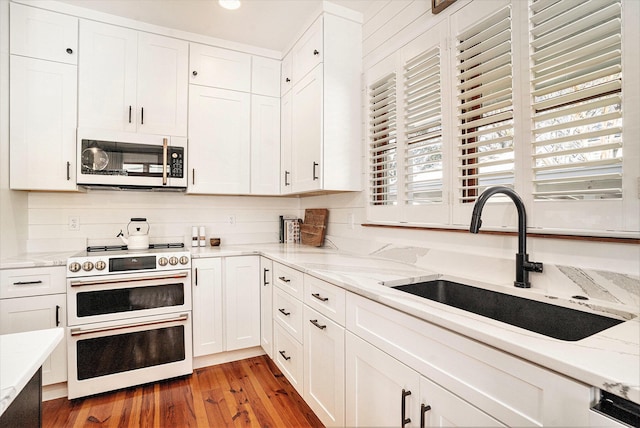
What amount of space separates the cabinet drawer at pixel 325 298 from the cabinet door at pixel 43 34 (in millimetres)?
2437

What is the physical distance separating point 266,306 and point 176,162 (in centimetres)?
141

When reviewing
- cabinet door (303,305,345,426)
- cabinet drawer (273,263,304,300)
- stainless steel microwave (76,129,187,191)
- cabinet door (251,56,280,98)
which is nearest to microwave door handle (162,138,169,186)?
stainless steel microwave (76,129,187,191)

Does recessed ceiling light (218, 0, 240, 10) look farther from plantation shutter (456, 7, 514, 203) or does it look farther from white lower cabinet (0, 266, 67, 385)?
white lower cabinet (0, 266, 67, 385)

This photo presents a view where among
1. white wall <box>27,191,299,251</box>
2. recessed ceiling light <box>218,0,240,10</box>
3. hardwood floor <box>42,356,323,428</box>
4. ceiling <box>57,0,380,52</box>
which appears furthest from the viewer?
white wall <box>27,191,299,251</box>

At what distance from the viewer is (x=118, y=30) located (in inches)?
102

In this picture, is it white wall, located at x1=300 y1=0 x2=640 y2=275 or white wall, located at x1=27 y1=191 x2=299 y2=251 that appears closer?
white wall, located at x1=300 y1=0 x2=640 y2=275

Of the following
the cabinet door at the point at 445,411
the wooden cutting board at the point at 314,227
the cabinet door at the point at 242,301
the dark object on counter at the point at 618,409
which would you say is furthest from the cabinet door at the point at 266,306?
the dark object on counter at the point at 618,409

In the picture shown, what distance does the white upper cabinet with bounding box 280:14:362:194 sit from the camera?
7.91ft

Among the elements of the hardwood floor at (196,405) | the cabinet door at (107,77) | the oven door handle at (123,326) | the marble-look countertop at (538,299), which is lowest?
the hardwood floor at (196,405)

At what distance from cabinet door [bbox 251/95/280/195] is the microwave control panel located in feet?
2.01

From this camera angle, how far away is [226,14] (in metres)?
2.51

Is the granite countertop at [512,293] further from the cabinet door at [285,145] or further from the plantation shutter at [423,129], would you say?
the cabinet door at [285,145]

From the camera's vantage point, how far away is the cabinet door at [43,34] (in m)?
2.32

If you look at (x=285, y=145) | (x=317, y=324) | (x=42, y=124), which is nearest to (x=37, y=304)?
(x=42, y=124)
